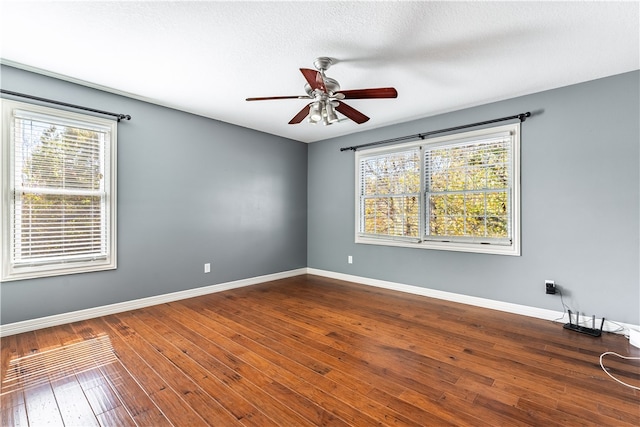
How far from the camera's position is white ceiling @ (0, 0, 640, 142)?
2.01m

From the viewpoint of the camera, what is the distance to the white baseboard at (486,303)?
2.89 m

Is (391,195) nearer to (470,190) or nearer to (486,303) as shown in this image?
(470,190)

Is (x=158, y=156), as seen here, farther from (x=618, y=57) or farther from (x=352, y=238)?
(x=618, y=57)

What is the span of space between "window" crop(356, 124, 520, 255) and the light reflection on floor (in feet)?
11.8

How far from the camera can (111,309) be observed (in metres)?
3.35

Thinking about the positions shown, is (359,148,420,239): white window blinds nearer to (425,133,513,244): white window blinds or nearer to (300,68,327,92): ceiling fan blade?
(425,133,513,244): white window blinds

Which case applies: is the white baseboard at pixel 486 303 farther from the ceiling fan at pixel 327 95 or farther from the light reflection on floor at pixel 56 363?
the light reflection on floor at pixel 56 363

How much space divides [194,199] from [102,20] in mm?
2340

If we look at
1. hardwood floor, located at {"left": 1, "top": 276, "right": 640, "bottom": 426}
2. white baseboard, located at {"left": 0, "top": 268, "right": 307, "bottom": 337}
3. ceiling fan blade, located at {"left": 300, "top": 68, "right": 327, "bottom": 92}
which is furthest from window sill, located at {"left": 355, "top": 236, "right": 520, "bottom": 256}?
ceiling fan blade, located at {"left": 300, "top": 68, "right": 327, "bottom": 92}

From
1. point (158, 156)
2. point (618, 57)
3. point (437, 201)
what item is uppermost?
point (618, 57)

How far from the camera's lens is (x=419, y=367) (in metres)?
2.22

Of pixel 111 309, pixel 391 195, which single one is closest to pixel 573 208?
pixel 391 195

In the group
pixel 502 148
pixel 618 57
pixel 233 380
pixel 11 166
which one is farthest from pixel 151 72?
pixel 618 57

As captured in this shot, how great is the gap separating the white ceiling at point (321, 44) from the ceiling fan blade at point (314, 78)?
31 centimetres
